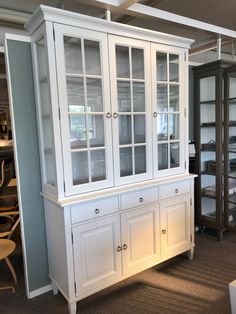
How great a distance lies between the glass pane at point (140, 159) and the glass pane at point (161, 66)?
67 cm

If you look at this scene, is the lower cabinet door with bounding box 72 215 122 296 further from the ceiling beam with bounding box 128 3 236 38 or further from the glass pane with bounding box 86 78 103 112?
the ceiling beam with bounding box 128 3 236 38

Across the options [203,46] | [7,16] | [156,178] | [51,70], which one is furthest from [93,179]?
[203,46]

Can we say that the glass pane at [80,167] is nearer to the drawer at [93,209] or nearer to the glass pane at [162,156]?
the drawer at [93,209]

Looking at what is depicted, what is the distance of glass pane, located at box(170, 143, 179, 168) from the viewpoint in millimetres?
2541

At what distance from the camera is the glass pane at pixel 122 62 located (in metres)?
2.12

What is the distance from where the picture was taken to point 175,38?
2.35 meters

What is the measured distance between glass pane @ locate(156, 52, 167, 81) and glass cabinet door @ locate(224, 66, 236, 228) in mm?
877

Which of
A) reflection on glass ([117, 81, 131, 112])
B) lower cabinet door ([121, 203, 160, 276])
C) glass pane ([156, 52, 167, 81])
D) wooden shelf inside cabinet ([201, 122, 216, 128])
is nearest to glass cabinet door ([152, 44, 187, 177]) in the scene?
glass pane ([156, 52, 167, 81])

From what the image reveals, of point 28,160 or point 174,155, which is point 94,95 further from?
point 174,155

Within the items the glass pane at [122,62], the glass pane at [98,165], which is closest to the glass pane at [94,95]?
the glass pane at [122,62]

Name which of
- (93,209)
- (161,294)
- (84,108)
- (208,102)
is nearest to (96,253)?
(93,209)

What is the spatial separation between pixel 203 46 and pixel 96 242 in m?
3.21

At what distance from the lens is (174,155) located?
101 inches

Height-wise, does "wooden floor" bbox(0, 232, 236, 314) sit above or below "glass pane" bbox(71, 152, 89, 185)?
below
